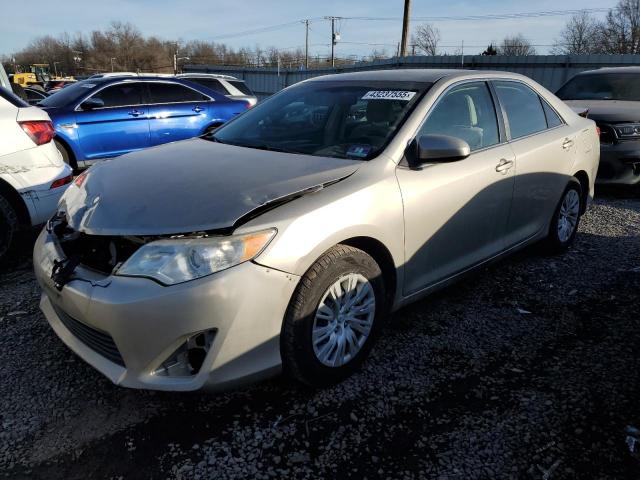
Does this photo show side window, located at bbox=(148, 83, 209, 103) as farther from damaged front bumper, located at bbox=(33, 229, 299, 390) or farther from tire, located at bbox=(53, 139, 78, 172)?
damaged front bumper, located at bbox=(33, 229, 299, 390)

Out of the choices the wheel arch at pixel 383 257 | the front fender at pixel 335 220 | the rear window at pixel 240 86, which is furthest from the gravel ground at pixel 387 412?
the rear window at pixel 240 86

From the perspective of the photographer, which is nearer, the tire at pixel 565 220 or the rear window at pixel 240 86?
the tire at pixel 565 220

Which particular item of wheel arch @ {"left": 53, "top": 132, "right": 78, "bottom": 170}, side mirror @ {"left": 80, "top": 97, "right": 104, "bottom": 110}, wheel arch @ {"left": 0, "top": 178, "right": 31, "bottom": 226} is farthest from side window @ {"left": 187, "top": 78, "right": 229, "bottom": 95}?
wheel arch @ {"left": 0, "top": 178, "right": 31, "bottom": 226}

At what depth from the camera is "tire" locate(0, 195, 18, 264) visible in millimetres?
3924

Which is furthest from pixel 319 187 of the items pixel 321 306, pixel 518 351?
pixel 518 351

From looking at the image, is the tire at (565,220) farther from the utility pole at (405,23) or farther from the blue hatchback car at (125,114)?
the utility pole at (405,23)

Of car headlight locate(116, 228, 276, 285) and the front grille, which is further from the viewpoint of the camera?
the front grille

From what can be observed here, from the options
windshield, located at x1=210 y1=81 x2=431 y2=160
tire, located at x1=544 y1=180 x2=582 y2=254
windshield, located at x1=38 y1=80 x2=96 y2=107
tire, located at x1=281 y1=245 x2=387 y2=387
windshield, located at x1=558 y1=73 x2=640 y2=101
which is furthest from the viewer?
windshield, located at x1=558 y1=73 x2=640 y2=101

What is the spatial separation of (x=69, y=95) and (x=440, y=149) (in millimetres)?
6839

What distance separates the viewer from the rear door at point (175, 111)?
25.9 ft

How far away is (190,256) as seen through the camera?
207 cm

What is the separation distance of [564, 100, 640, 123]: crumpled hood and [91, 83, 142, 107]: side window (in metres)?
6.47

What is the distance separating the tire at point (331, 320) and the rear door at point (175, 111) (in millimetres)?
6260

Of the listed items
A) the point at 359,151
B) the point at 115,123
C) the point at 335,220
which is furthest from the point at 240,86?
the point at 335,220
